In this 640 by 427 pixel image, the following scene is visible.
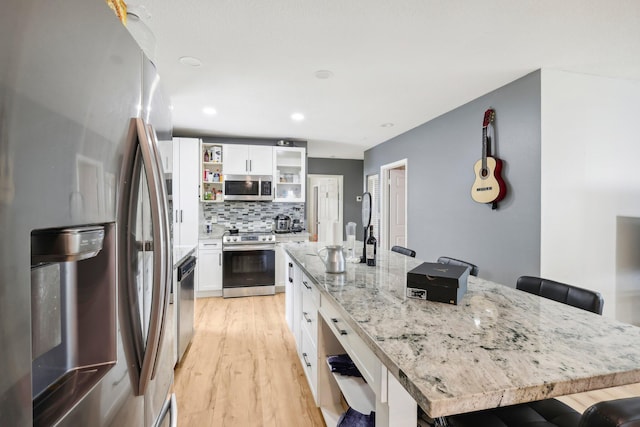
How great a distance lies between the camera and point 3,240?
0.38m

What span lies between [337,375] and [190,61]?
8.13 feet

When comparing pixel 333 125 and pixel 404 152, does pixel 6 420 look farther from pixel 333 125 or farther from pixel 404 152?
pixel 404 152

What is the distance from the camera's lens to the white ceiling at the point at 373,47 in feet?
5.83

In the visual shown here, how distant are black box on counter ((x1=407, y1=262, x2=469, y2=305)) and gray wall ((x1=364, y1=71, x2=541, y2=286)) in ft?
5.98

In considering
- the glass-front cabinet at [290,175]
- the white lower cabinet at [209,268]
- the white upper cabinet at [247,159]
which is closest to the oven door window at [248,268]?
the white lower cabinet at [209,268]

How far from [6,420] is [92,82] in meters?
0.54

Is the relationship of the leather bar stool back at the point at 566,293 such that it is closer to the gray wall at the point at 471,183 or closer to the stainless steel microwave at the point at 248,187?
the gray wall at the point at 471,183

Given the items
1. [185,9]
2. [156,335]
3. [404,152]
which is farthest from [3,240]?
[404,152]

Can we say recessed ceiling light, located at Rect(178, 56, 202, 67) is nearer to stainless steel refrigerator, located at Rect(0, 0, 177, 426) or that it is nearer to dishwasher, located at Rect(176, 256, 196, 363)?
dishwasher, located at Rect(176, 256, 196, 363)

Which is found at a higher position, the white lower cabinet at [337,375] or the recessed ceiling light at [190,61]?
the recessed ceiling light at [190,61]

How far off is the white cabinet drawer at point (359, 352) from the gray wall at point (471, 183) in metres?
2.15

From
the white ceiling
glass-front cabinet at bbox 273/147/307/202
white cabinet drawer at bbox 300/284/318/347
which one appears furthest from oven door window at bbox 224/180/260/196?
white cabinet drawer at bbox 300/284/318/347

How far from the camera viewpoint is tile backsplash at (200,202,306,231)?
5.07 m

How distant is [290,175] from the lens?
5.27m
